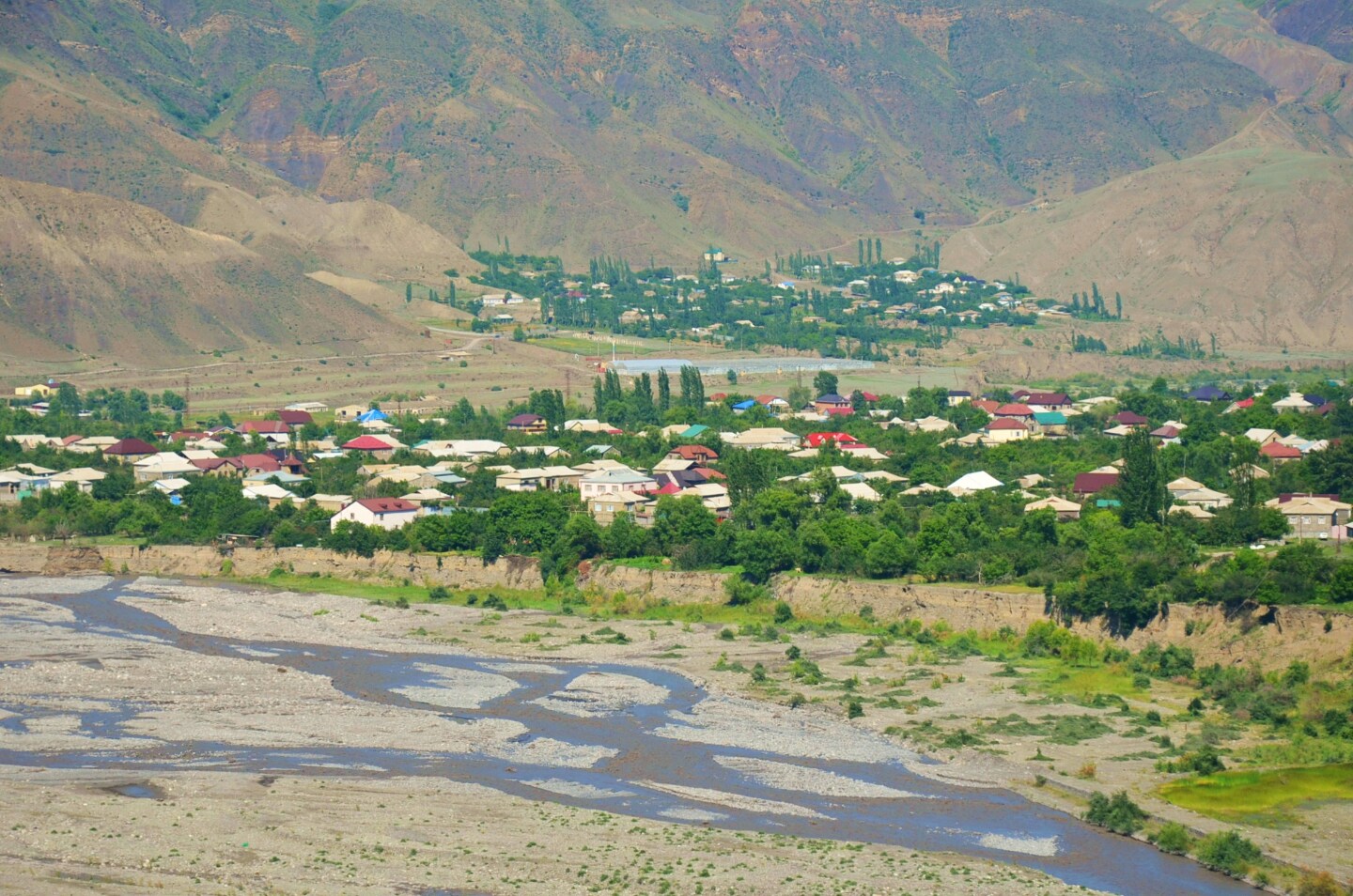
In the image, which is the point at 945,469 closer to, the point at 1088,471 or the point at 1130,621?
the point at 1088,471

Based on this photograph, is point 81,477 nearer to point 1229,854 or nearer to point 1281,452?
point 1281,452

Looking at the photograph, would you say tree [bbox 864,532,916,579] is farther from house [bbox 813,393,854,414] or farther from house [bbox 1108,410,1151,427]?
house [bbox 813,393,854,414]

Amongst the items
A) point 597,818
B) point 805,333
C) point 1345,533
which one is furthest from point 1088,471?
point 805,333

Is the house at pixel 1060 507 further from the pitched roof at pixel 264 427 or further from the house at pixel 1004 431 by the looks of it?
the pitched roof at pixel 264 427

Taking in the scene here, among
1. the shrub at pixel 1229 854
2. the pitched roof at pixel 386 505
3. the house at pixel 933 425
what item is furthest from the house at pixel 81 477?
the shrub at pixel 1229 854

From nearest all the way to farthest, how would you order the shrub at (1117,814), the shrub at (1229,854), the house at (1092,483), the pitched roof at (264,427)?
the shrub at (1229,854) → the shrub at (1117,814) → the house at (1092,483) → the pitched roof at (264,427)

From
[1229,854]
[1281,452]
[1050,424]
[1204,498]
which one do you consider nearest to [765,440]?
[1050,424]

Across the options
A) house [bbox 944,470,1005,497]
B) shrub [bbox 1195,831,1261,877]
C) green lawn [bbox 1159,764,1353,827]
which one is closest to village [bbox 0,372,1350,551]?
house [bbox 944,470,1005,497]
